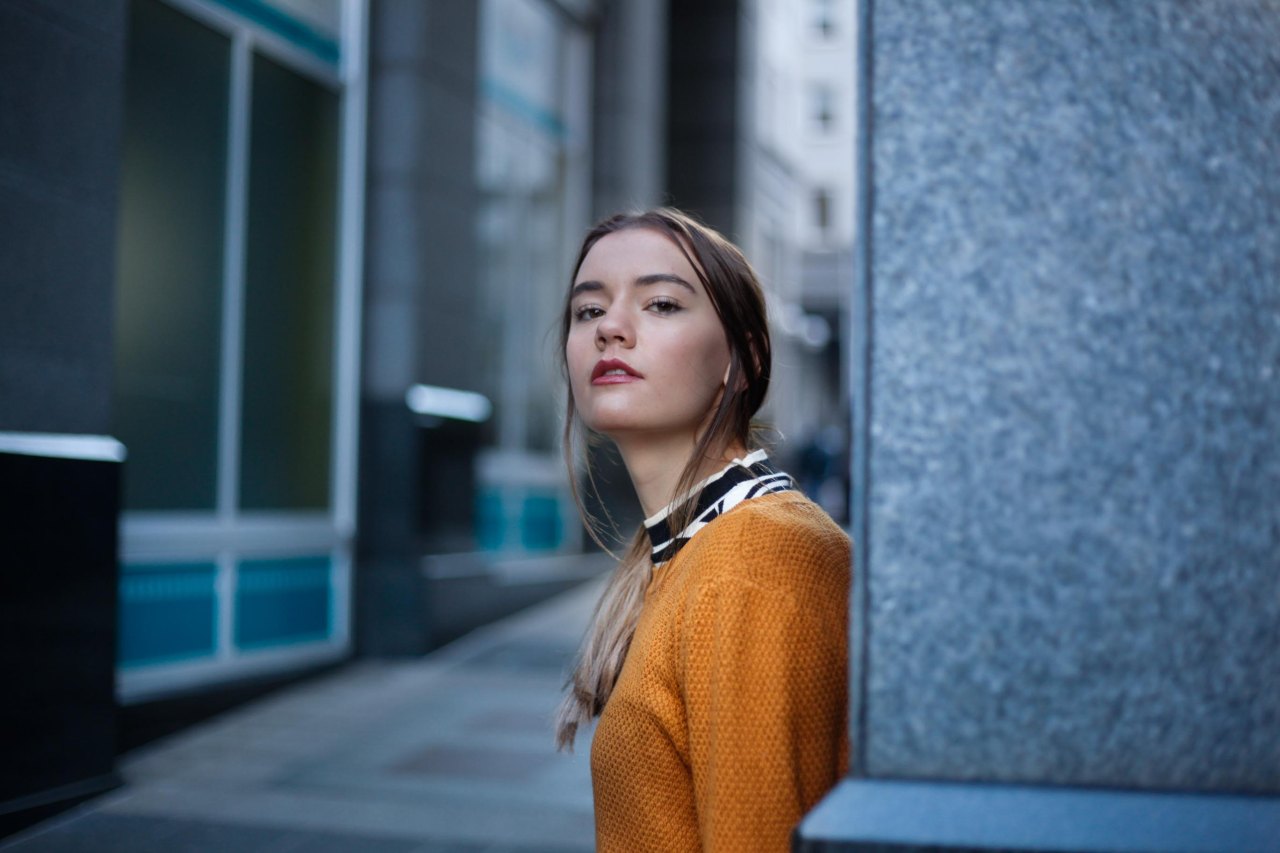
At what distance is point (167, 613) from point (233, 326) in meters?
1.78

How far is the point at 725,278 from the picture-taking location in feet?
6.82

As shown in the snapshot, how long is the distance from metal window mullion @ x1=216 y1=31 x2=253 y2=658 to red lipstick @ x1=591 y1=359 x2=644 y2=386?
612 cm

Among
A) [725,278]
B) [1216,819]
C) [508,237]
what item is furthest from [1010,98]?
[508,237]

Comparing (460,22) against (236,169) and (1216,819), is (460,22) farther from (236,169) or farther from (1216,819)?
(1216,819)

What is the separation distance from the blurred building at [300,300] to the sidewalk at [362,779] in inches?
14.3

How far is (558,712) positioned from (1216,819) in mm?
1341

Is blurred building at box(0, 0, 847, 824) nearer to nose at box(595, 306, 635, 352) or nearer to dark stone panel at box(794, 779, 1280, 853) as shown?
A: nose at box(595, 306, 635, 352)

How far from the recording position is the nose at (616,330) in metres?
2.00

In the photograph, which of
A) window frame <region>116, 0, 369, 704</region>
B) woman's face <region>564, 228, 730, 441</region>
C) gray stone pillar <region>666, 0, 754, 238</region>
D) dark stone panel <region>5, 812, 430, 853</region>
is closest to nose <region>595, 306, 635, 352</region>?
woman's face <region>564, 228, 730, 441</region>

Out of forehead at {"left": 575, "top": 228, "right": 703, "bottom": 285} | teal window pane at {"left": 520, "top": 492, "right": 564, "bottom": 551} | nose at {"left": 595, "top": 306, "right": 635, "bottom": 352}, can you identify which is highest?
forehead at {"left": 575, "top": 228, "right": 703, "bottom": 285}

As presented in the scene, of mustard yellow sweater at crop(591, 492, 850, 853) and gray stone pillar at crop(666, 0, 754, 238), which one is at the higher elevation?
gray stone pillar at crop(666, 0, 754, 238)

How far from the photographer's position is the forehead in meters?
2.06

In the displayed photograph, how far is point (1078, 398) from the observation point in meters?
1.21

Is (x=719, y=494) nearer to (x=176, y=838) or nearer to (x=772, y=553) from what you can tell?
(x=772, y=553)
